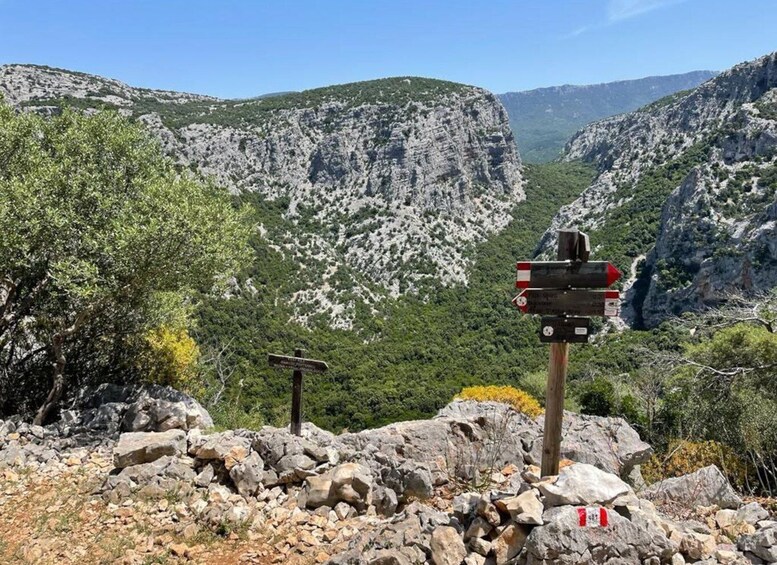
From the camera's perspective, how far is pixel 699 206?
71.2 meters

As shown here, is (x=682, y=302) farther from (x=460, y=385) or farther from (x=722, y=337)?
(x=722, y=337)

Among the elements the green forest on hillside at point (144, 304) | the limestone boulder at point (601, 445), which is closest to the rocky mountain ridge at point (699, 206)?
the green forest on hillside at point (144, 304)

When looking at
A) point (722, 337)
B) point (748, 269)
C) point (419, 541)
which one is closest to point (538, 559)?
point (419, 541)

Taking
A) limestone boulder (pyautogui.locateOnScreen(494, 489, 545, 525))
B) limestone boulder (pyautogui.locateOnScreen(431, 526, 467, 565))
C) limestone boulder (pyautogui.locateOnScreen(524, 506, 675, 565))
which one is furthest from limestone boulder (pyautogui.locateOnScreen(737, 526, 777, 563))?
limestone boulder (pyautogui.locateOnScreen(431, 526, 467, 565))

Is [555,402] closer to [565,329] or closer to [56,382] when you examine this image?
[565,329]

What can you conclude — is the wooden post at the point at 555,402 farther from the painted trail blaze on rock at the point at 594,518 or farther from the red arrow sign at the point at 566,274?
the painted trail blaze on rock at the point at 594,518

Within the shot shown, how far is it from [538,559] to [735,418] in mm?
16362

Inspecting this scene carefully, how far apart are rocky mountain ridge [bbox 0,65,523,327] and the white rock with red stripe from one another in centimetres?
7337

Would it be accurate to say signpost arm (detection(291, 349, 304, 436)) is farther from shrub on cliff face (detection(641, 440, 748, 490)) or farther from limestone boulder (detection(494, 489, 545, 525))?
shrub on cliff face (detection(641, 440, 748, 490))

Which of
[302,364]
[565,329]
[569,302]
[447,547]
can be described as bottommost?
[447,547]

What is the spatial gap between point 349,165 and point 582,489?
110m

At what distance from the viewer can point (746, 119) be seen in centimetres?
7988

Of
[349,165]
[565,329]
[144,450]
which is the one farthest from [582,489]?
[349,165]

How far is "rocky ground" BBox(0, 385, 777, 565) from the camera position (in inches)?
209
